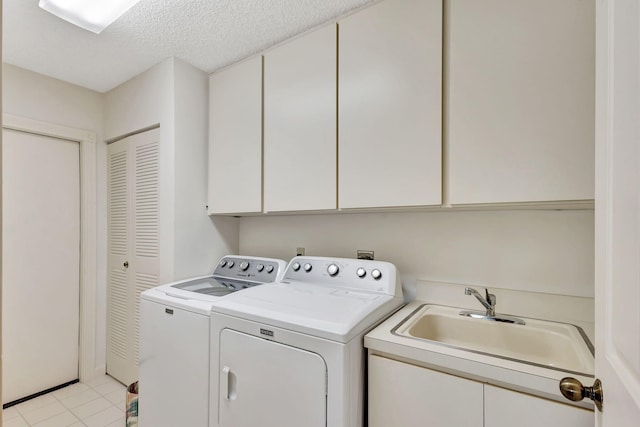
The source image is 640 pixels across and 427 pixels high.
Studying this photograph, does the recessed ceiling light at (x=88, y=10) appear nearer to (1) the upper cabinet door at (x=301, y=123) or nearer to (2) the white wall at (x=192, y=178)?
(2) the white wall at (x=192, y=178)

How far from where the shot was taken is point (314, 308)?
1.35 metres

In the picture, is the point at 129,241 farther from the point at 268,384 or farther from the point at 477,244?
the point at 477,244

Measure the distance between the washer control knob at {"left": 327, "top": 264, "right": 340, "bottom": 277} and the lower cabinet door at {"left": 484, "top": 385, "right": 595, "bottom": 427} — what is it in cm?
91

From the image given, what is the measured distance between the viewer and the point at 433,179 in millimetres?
1380

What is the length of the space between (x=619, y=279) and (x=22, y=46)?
3131mm

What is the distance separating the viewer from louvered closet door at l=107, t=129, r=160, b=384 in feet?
7.59

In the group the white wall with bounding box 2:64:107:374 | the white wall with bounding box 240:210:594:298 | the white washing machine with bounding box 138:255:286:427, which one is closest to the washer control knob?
the white wall with bounding box 240:210:594:298

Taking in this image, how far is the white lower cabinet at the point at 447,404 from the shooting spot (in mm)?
920

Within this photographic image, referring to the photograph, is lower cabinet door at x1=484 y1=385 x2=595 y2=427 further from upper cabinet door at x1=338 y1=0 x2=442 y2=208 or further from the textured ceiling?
the textured ceiling

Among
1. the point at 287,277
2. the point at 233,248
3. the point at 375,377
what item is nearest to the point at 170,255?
the point at 233,248

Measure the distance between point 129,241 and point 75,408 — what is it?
1.24 meters

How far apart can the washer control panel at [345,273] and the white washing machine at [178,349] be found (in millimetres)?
154

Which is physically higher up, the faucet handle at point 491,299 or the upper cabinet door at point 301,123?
→ the upper cabinet door at point 301,123

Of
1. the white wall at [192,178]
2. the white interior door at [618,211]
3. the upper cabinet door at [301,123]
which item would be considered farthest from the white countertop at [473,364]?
the white wall at [192,178]
